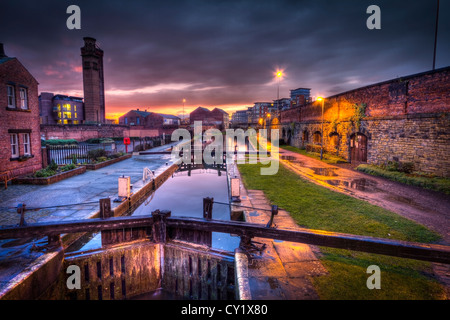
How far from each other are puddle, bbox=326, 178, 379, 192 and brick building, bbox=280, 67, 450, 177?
2870mm

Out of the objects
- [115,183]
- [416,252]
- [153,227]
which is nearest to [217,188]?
[115,183]

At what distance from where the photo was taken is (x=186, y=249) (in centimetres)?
567

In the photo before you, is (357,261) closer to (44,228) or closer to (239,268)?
(239,268)

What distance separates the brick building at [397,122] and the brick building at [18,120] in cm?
2063

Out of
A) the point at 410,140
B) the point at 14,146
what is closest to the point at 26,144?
the point at 14,146

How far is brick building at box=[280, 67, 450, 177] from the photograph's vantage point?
36.2 ft

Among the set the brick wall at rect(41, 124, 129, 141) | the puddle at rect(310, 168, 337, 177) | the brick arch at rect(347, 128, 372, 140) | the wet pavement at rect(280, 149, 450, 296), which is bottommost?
the wet pavement at rect(280, 149, 450, 296)

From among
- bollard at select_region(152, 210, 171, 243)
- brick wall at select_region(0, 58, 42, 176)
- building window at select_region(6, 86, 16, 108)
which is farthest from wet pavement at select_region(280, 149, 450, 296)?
building window at select_region(6, 86, 16, 108)

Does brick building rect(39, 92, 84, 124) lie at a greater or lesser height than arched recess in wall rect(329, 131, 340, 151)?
greater

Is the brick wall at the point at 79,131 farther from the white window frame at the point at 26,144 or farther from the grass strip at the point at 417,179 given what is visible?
the grass strip at the point at 417,179

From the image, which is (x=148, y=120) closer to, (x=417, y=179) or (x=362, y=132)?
(x=362, y=132)

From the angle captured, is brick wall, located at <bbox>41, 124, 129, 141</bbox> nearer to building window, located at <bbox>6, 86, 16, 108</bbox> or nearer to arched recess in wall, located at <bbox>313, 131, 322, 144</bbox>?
building window, located at <bbox>6, 86, 16, 108</bbox>

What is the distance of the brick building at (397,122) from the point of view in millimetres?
11031

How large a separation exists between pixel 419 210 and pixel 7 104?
722 inches
